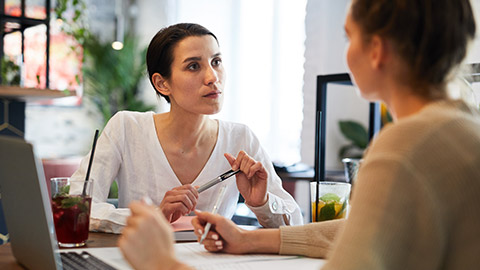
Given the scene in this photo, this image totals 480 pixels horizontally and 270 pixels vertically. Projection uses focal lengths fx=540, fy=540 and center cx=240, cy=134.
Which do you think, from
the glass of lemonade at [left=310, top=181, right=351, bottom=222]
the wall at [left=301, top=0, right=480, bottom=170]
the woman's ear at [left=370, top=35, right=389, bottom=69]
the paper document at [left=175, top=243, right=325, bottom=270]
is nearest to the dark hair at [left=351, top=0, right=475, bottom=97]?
the woman's ear at [left=370, top=35, right=389, bottom=69]

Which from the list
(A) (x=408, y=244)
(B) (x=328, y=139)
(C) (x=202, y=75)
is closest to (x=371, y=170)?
(A) (x=408, y=244)

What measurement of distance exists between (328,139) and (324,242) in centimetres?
396

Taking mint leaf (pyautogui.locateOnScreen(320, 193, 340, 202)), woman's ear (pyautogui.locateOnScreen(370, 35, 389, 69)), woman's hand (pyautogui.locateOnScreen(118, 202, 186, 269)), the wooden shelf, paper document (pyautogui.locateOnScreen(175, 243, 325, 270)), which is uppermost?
woman's ear (pyautogui.locateOnScreen(370, 35, 389, 69))

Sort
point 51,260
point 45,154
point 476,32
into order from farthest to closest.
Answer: point 45,154
point 51,260
point 476,32

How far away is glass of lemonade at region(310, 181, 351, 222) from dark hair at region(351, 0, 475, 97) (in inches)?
25.0

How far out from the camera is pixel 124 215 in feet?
4.83

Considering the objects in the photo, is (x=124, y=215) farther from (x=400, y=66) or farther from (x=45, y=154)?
(x=45, y=154)

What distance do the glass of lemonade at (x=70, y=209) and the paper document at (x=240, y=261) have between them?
23 cm

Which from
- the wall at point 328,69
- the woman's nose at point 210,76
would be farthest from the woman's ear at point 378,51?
the wall at point 328,69

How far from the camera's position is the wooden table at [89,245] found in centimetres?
111

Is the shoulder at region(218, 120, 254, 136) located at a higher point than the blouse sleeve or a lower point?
higher

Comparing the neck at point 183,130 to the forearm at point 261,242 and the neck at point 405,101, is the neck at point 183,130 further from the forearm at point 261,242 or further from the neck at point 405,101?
the neck at point 405,101

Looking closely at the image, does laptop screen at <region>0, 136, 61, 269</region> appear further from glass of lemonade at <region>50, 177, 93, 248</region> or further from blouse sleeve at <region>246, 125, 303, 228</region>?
blouse sleeve at <region>246, 125, 303, 228</region>

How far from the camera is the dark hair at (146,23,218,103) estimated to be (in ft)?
6.47
